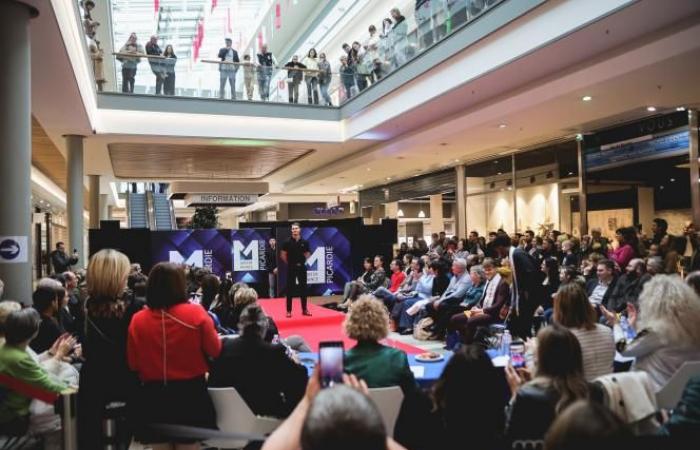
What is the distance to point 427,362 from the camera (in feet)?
13.9

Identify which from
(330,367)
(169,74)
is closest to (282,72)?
(169,74)

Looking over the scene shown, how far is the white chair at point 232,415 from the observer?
9.93 feet

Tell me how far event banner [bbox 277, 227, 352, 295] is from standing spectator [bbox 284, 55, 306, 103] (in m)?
3.28

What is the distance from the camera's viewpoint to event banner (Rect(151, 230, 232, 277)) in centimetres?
1284

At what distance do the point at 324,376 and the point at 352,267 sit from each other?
12.3 m

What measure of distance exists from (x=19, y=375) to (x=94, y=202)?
16.8 meters

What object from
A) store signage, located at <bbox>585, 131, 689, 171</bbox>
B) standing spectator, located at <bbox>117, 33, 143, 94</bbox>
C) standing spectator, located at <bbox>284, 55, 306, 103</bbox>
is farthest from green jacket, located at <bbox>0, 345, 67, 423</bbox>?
standing spectator, located at <bbox>284, 55, 306, 103</bbox>

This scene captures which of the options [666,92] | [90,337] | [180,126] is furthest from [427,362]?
[180,126]

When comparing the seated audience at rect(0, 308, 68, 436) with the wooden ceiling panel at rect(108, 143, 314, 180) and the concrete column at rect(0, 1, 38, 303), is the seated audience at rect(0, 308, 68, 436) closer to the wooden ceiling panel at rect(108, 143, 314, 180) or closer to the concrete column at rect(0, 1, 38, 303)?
the concrete column at rect(0, 1, 38, 303)

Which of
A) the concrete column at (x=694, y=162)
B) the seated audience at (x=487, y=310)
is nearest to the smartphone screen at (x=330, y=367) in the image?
the seated audience at (x=487, y=310)

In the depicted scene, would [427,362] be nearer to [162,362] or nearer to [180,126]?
[162,362]

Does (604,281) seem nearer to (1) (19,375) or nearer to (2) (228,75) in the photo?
(1) (19,375)

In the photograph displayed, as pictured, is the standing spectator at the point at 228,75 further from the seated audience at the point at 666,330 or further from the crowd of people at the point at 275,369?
the seated audience at the point at 666,330

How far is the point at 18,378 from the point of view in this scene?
3.12m
